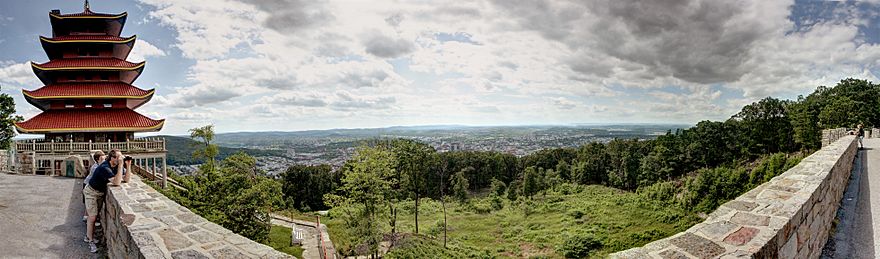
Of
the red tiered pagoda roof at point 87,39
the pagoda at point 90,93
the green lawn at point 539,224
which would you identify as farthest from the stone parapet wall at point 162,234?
the red tiered pagoda roof at point 87,39

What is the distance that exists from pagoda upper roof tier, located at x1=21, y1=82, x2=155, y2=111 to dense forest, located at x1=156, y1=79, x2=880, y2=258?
306 inches

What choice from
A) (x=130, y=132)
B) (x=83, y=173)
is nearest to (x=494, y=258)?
(x=83, y=173)

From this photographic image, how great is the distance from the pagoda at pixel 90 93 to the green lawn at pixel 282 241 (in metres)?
5.74

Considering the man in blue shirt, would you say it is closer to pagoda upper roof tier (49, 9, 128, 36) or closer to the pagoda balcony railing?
the pagoda balcony railing

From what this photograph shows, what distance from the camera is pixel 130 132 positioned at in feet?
68.3

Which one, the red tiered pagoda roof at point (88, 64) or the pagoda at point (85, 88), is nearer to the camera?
the pagoda at point (85, 88)

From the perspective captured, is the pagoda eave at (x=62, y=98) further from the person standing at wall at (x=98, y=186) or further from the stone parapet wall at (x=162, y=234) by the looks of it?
the stone parapet wall at (x=162, y=234)

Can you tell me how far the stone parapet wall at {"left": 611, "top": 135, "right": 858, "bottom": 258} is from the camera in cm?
272

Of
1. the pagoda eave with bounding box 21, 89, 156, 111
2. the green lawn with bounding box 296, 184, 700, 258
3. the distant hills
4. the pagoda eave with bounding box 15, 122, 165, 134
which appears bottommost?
the green lawn with bounding box 296, 184, 700, 258

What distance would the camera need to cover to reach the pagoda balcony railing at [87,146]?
1666cm

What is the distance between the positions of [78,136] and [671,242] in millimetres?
25722

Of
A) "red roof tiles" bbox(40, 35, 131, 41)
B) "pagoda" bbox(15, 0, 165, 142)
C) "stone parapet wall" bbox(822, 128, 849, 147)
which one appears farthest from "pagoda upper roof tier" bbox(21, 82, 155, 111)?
"stone parapet wall" bbox(822, 128, 849, 147)

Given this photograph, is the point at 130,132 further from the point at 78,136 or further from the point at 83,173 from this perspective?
the point at 83,173

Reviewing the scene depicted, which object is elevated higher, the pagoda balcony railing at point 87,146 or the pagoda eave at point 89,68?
the pagoda eave at point 89,68
